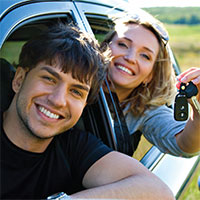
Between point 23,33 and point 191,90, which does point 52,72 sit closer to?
point 23,33

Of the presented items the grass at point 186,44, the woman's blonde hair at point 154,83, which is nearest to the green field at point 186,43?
the grass at point 186,44

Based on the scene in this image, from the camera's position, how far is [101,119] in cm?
219

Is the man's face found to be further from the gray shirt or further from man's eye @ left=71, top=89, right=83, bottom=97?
the gray shirt

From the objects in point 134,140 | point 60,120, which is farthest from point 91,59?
point 134,140

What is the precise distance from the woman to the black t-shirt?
A: 60 centimetres

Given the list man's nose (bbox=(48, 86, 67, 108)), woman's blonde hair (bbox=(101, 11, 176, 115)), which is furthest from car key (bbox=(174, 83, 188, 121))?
man's nose (bbox=(48, 86, 67, 108))

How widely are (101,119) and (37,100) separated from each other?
505 millimetres

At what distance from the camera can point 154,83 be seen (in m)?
3.05

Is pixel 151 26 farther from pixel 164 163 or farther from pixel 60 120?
pixel 60 120

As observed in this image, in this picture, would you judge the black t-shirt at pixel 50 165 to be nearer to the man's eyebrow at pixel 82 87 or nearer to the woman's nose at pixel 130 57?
the man's eyebrow at pixel 82 87

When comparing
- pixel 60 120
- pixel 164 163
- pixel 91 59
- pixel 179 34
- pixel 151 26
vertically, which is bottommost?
pixel 164 163

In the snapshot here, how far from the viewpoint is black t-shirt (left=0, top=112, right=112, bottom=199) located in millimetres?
1708

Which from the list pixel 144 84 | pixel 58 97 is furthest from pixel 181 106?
pixel 58 97

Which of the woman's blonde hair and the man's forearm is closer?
the man's forearm
